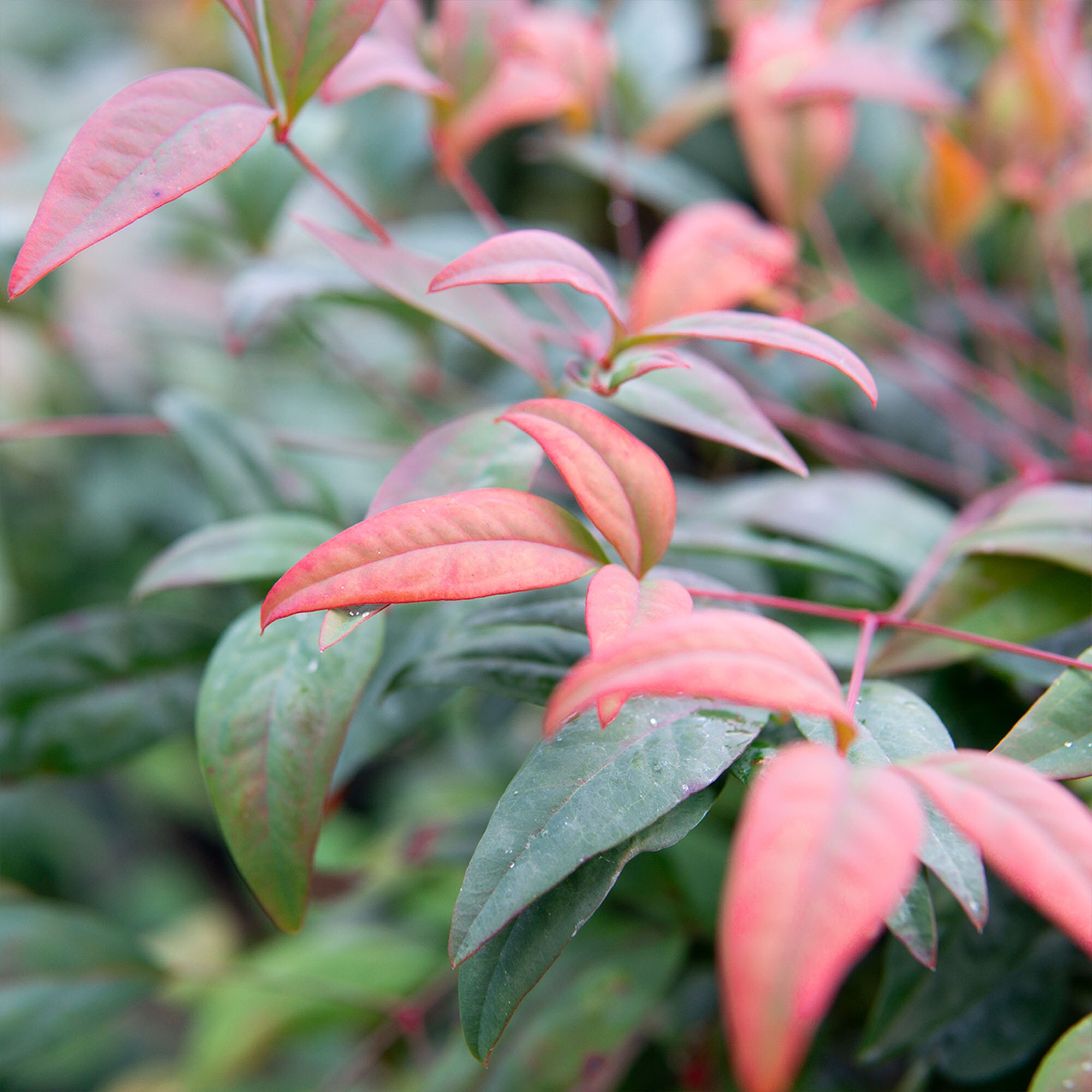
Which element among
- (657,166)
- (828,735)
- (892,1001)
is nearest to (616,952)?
(892,1001)

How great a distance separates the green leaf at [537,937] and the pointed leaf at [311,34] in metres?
0.29

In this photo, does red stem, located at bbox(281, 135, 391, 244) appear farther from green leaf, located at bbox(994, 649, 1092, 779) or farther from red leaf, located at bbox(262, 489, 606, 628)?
green leaf, located at bbox(994, 649, 1092, 779)

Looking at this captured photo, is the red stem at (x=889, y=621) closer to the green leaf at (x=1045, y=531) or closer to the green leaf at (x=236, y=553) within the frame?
the green leaf at (x=1045, y=531)

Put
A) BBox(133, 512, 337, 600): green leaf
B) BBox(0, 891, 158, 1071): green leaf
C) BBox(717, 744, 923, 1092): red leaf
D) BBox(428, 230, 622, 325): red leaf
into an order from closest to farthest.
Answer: BBox(717, 744, 923, 1092): red leaf
BBox(428, 230, 622, 325): red leaf
BBox(133, 512, 337, 600): green leaf
BBox(0, 891, 158, 1071): green leaf

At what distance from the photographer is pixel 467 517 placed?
25 cm

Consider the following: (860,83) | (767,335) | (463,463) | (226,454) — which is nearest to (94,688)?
(226,454)

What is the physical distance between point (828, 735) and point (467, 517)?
0.43ft

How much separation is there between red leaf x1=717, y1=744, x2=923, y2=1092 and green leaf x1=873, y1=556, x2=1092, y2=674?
189mm

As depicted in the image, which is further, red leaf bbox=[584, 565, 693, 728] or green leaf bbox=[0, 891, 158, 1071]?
green leaf bbox=[0, 891, 158, 1071]

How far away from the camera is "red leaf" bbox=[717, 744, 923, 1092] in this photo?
0.15m

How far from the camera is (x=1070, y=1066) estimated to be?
0.77ft

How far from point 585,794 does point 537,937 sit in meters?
0.05

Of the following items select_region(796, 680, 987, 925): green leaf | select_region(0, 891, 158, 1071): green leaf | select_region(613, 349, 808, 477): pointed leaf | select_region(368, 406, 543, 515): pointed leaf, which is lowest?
select_region(0, 891, 158, 1071): green leaf

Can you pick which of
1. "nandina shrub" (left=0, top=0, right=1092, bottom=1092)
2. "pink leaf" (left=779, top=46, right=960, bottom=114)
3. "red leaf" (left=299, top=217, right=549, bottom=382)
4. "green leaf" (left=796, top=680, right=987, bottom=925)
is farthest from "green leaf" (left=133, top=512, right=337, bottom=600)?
"pink leaf" (left=779, top=46, right=960, bottom=114)
